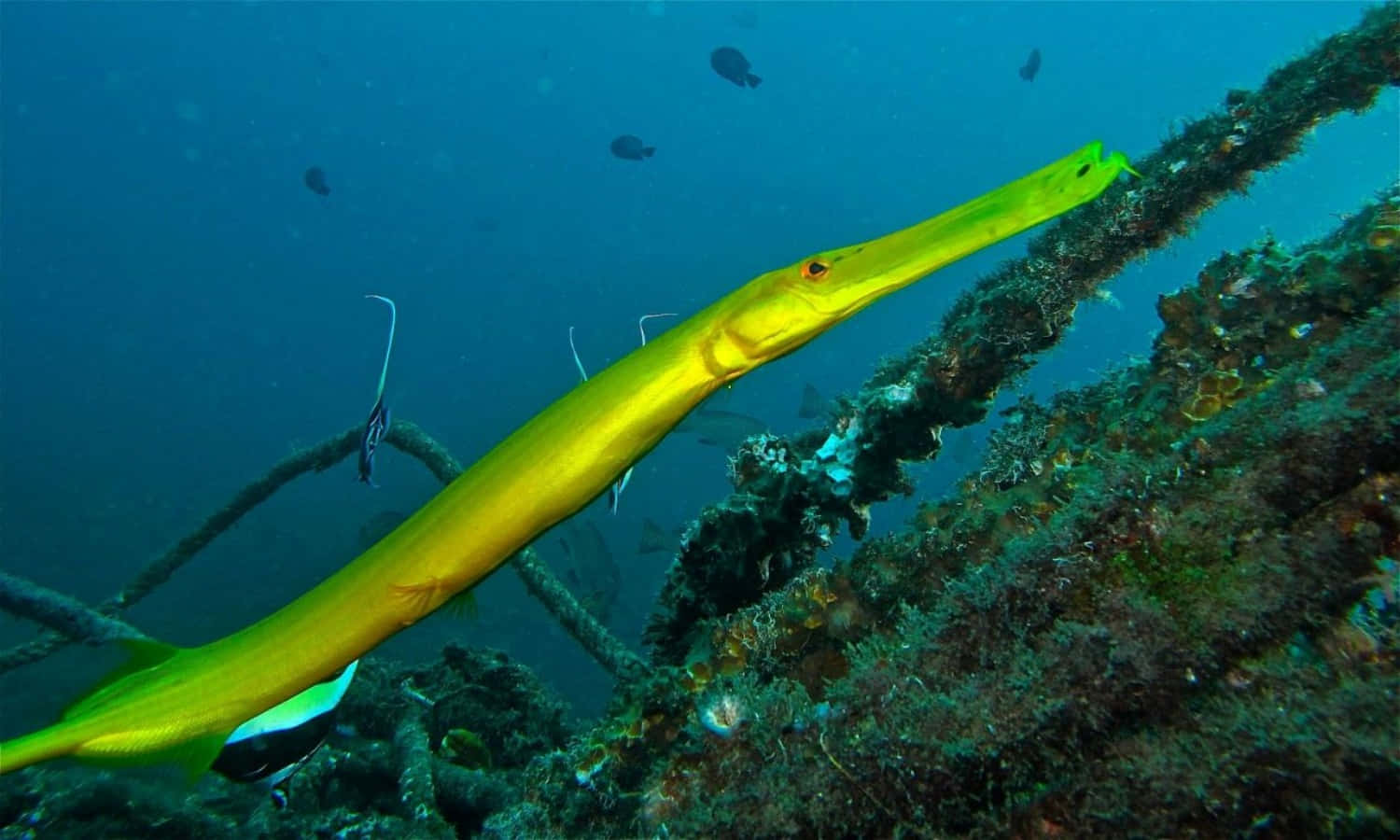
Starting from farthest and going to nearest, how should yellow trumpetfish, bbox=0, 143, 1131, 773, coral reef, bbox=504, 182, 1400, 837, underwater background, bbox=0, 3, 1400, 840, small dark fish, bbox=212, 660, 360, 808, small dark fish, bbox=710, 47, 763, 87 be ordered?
underwater background, bbox=0, 3, 1400, 840 < small dark fish, bbox=710, 47, 763, 87 < small dark fish, bbox=212, 660, 360, 808 < yellow trumpetfish, bbox=0, 143, 1131, 773 < coral reef, bbox=504, 182, 1400, 837

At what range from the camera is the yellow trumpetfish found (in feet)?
6.92

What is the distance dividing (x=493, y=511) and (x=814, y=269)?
129 centimetres

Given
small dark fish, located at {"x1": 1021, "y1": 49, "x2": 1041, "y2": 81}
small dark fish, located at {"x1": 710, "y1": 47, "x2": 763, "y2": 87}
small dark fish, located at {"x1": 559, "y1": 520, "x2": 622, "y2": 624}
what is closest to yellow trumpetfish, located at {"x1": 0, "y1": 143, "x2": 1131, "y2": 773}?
small dark fish, located at {"x1": 559, "y1": 520, "x2": 622, "y2": 624}

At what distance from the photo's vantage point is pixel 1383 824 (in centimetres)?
109

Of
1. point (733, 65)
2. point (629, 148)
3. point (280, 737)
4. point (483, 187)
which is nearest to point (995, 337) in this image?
point (280, 737)

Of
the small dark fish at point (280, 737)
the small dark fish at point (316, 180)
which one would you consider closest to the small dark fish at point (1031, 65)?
the small dark fish at point (316, 180)

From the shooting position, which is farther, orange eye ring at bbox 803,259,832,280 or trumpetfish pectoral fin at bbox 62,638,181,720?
trumpetfish pectoral fin at bbox 62,638,181,720

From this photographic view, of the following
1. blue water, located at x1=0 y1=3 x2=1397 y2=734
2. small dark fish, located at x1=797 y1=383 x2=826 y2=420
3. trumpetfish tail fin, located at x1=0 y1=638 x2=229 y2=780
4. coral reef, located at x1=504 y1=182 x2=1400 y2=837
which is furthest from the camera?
blue water, located at x1=0 y1=3 x2=1397 y2=734

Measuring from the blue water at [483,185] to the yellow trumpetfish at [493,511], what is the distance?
163 ft

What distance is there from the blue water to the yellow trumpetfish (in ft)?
163

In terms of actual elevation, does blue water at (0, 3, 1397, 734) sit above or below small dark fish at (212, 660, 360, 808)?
above

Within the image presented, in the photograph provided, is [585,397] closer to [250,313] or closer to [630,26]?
[250,313]

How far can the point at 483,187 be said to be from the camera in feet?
414

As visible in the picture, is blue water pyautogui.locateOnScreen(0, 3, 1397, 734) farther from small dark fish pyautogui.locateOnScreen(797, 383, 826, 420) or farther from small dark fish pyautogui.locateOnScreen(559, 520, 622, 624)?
small dark fish pyautogui.locateOnScreen(797, 383, 826, 420)
